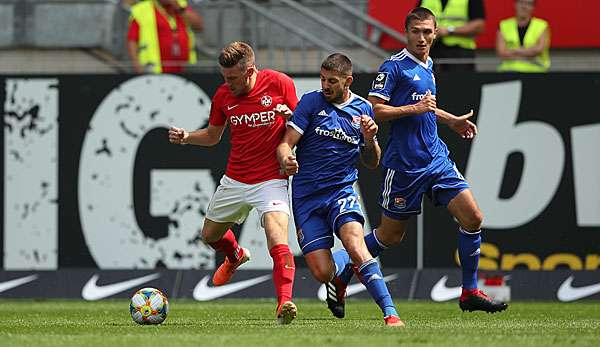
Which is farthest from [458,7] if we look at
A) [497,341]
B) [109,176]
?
[497,341]

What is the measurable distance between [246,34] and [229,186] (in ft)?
18.1

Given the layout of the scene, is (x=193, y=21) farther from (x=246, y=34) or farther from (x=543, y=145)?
(x=543, y=145)

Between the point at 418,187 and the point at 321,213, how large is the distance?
4.12 ft

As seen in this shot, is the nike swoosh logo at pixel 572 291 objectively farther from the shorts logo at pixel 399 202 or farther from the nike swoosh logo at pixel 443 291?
the shorts logo at pixel 399 202

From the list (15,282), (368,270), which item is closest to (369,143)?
(368,270)

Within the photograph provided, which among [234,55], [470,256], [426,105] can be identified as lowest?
[470,256]

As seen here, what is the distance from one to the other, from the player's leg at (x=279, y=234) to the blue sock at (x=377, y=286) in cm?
62

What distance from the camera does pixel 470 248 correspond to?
453 inches

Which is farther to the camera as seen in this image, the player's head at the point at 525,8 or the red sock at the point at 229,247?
the player's head at the point at 525,8

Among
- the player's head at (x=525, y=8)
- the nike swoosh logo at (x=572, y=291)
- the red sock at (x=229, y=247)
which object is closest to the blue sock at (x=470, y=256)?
the red sock at (x=229, y=247)

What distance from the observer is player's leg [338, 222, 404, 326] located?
31.5 feet

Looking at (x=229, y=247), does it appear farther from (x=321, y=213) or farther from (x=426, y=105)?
(x=426, y=105)

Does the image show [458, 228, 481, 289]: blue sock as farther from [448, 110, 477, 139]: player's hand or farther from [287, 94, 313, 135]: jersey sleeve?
[287, 94, 313, 135]: jersey sleeve

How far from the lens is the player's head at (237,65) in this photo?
1043 centimetres
